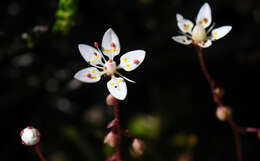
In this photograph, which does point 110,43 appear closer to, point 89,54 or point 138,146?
point 89,54

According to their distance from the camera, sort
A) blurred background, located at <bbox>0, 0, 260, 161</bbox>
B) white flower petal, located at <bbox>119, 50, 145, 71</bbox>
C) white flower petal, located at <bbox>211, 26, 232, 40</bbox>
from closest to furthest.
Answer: white flower petal, located at <bbox>119, 50, 145, 71</bbox> → white flower petal, located at <bbox>211, 26, 232, 40</bbox> → blurred background, located at <bbox>0, 0, 260, 161</bbox>

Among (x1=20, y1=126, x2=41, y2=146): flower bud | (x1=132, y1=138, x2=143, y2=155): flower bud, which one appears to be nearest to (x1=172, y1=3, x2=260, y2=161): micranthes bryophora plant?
(x1=132, y1=138, x2=143, y2=155): flower bud

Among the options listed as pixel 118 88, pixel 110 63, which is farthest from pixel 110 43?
pixel 118 88

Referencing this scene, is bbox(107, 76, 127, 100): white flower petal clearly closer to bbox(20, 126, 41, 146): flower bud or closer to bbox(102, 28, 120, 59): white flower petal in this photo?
bbox(102, 28, 120, 59): white flower petal

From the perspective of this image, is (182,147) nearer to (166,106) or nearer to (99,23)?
(166,106)

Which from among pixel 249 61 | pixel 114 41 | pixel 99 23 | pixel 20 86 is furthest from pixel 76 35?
pixel 249 61
